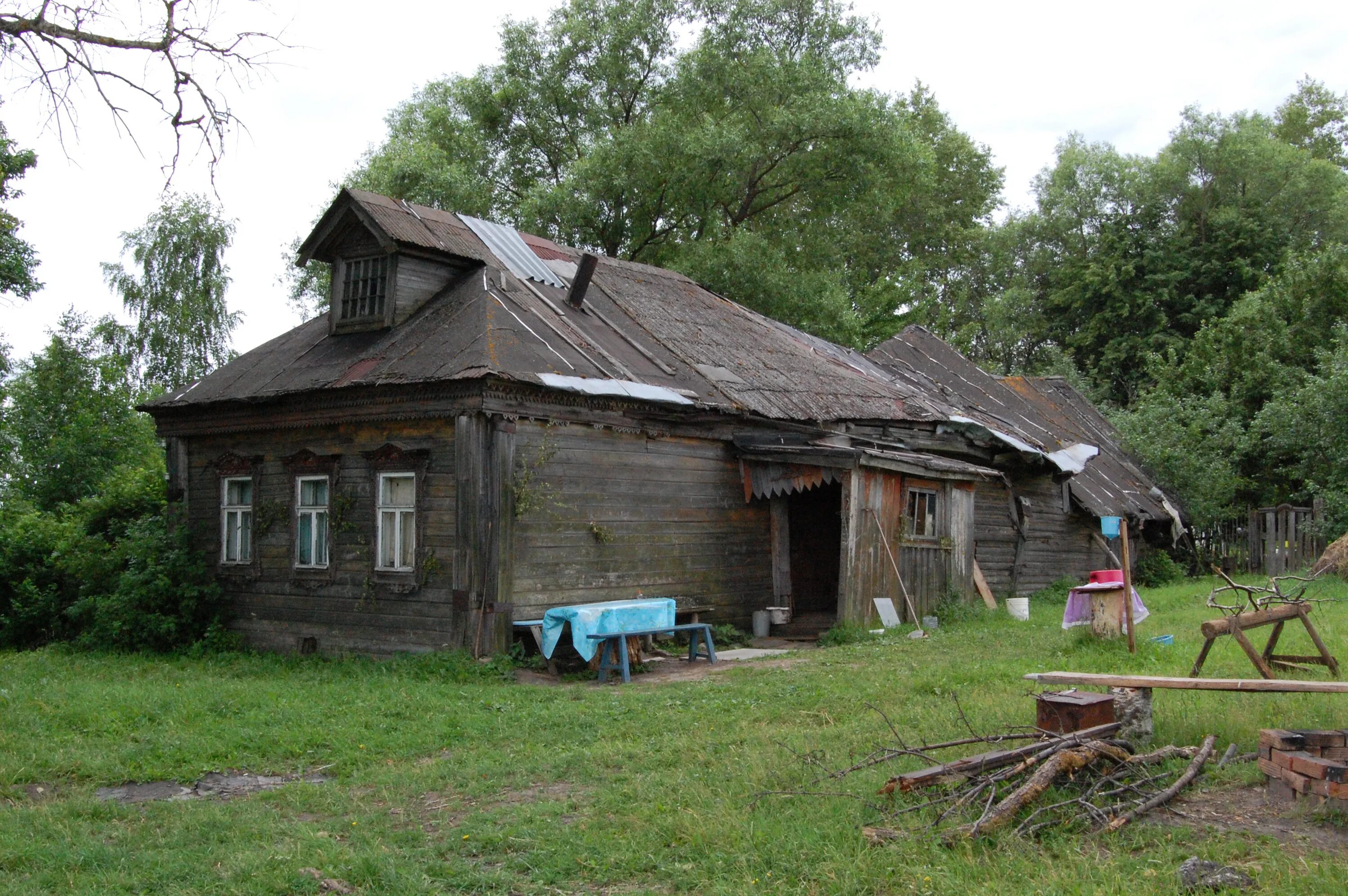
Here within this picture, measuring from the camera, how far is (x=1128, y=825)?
18.1 feet

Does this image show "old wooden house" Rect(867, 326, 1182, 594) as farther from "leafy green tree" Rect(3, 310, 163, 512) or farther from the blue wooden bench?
"leafy green tree" Rect(3, 310, 163, 512)

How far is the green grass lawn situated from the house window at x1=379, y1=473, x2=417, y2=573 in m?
1.42

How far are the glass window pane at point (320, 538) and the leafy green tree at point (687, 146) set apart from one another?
13991 mm

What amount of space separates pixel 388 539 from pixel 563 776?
6652 mm

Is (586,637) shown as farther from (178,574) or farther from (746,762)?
(178,574)

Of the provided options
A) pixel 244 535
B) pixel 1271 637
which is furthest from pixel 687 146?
pixel 1271 637

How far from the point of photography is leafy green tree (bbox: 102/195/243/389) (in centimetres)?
3522

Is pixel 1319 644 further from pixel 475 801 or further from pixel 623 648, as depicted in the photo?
pixel 623 648

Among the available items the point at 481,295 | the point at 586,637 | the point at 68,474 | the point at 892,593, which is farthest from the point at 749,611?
the point at 68,474

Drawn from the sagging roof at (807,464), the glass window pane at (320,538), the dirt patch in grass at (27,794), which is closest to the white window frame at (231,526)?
the glass window pane at (320,538)

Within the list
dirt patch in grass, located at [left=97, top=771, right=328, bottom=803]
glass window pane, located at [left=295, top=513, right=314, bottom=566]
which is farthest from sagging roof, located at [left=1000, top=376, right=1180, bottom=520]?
dirt patch in grass, located at [left=97, top=771, right=328, bottom=803]

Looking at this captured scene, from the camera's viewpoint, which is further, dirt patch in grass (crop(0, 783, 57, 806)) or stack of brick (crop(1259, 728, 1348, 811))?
dirt patch in grass (crop(0, 783, 57, 806))

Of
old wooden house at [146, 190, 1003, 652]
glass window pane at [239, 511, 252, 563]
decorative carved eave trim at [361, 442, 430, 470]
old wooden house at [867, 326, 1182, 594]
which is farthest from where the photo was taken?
old wooden house at [867, 326, 1182, 594]

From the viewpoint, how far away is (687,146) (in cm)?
2552
